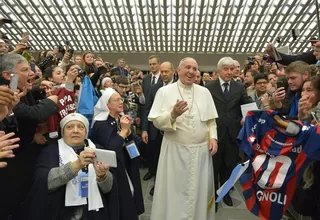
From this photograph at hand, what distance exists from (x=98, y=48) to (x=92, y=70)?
1851 centimetres

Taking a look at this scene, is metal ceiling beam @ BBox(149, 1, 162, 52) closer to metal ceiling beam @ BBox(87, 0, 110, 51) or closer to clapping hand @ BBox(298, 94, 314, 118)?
metal ceiling beam @ BBox(87, 0, 110, 51)

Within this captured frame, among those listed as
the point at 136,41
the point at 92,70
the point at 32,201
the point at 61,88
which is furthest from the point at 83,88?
the point at 136,41

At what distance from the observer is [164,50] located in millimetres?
23359

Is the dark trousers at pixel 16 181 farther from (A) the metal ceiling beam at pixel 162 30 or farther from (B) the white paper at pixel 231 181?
(A) the metal ceiling beam at pixel 162 30

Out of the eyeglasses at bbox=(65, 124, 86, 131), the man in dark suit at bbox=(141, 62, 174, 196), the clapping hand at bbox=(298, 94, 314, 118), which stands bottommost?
the man in dark suit at bbox=(141, 62, 174, 196)

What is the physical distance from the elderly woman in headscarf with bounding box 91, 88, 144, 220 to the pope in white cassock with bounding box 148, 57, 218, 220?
1.00ft

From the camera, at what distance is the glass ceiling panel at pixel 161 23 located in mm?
17797

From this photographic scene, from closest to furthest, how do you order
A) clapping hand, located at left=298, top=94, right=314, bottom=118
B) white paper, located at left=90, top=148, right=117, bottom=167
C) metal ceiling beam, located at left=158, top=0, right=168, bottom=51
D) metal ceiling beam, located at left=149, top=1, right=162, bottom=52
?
white paper, located at left=90, top=148, right=117, bottom=167
clapping hand, located at left=298, top=94, right=314, bottom=118
metal ceiling beam, located at left=149, top=1, right=162, bottom=52
metal ceiling beam, located at left=158, top=0, right=168, bottom=51

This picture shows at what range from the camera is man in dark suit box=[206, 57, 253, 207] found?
451 centimetres

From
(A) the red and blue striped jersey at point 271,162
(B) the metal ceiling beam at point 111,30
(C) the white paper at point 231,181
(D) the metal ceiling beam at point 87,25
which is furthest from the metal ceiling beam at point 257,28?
(C) the white paper at point 231,181

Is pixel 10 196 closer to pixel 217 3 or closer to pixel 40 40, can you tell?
pixel 217 3

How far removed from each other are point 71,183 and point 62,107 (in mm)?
994

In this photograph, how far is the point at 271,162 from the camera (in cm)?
269

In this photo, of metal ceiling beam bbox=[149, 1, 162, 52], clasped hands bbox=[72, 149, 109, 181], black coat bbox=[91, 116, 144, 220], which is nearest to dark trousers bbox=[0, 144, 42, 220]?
clasped hands bbox=[72, 149, 109, 181]
